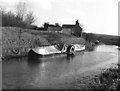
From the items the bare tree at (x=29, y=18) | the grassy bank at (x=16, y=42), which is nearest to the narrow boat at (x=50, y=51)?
the grassy bank at (x=16, y=42)

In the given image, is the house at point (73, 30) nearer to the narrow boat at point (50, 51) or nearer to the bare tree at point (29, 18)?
the bare tree at point (29, 18)

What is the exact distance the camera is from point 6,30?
34.8m

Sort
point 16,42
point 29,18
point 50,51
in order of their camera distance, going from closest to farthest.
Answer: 1. point 50,51
2. point 16,42
3. point 29,18

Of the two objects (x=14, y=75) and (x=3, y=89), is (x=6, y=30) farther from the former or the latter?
(x=3, y=89)

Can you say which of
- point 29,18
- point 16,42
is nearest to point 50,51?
point 16,42

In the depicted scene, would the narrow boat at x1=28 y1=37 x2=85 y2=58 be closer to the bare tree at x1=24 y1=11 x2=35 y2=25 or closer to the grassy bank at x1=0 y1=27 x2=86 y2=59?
the grassy bank at x1=0 y1=27 x2=86 y2=59

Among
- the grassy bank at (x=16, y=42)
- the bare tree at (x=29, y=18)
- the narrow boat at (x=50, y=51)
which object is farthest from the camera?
the bare tree at (x=29, y=18)

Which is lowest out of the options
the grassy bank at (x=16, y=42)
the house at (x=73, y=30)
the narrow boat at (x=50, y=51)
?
the narrow boat at (x=50, y=51)

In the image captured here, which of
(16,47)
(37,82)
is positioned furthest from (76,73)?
(16,47)

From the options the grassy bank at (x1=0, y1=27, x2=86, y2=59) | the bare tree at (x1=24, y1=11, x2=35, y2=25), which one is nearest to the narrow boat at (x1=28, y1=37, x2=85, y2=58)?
the grassy bank at (x1=0, y1=27, x2=86, y2=59)

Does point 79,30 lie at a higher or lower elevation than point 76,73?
higher

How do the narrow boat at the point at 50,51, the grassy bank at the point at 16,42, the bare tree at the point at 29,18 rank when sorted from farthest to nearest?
the bare tree at the point at 29,18, the grassy bank at the point at 16,42, the narrow boat at the point at 50,51

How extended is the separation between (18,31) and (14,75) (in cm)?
2135

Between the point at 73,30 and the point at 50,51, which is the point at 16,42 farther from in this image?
the point at 73,30
